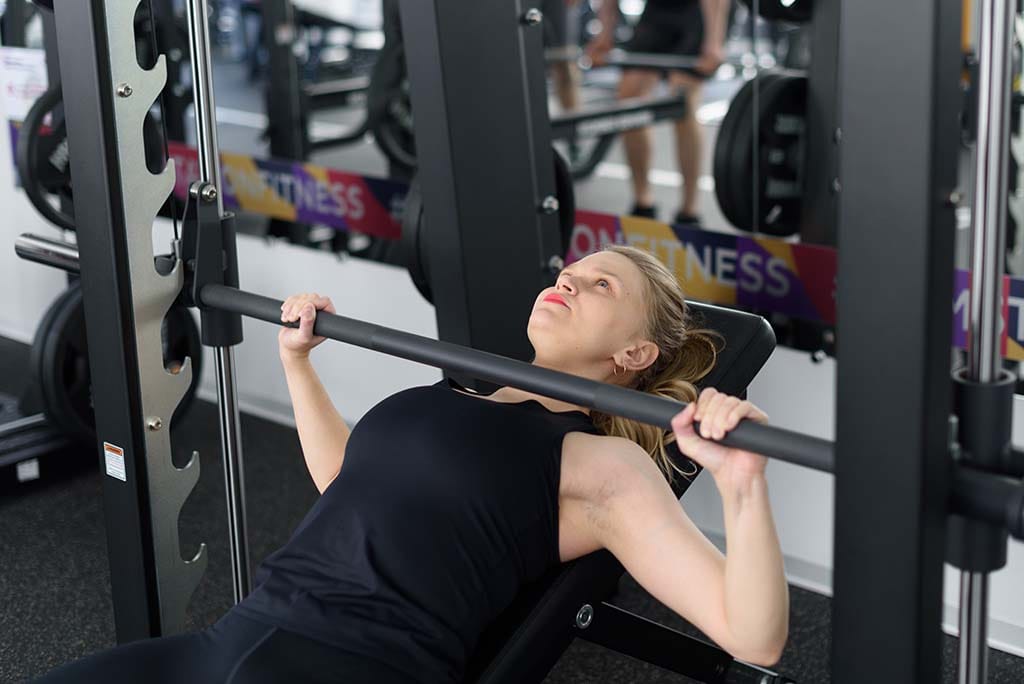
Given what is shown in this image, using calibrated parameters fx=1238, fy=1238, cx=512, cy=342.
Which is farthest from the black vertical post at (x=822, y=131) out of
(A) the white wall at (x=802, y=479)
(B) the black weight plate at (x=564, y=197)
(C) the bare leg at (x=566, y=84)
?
(C) the bare leg at (x=566, y=84)

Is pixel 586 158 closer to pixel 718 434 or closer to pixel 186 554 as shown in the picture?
pixel 186 554

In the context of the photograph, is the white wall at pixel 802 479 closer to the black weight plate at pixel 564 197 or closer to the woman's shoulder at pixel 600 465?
the black weight plate at pixel 564 197

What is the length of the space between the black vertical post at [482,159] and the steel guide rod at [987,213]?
1099mm


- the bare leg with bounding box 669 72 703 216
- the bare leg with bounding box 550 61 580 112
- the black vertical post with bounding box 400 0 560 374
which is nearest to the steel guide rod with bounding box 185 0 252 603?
the black vertical post with bounding box 400 0 560 374

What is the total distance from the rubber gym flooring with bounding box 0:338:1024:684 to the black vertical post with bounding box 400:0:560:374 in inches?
25.4

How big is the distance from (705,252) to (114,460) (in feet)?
5.24

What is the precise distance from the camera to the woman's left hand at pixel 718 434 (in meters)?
1.29

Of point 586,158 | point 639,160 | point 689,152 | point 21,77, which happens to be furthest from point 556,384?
point 586,158

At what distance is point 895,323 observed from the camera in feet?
3.83

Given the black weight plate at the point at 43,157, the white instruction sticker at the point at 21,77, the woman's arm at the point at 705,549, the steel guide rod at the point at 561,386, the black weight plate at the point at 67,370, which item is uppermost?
the white instruction sticker at the point at 21,77

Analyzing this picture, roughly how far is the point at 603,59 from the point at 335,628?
14.2 feet

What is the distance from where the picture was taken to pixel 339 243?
13.5 feet

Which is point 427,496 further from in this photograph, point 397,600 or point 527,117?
point 527,117

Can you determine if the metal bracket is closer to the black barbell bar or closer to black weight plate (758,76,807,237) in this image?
the black barbell bar
